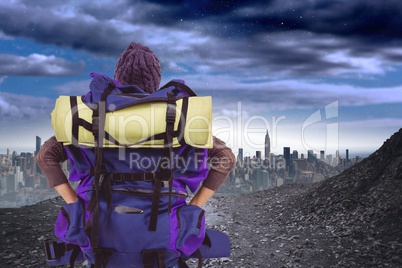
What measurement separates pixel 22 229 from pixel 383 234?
8.04 metres

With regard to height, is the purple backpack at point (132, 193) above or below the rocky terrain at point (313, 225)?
above

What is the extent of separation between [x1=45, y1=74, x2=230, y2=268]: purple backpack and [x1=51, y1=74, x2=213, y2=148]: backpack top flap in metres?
0.01

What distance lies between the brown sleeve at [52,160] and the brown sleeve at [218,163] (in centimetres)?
105

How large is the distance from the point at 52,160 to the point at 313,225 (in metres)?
9.12

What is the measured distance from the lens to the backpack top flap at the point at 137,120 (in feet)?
8.87

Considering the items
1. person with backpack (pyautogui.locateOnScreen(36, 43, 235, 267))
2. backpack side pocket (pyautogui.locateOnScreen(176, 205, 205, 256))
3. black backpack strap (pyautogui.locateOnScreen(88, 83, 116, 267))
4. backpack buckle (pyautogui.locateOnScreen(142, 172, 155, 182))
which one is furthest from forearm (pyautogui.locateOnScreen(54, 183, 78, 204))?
backpack side pocket (pyautogui.locateOnScreen(176, 205, 205, 256))

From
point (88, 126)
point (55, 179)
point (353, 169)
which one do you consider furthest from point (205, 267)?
point (353, 169)

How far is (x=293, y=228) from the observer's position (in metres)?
11.2

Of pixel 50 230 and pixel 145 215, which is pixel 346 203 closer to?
pixel 50 230

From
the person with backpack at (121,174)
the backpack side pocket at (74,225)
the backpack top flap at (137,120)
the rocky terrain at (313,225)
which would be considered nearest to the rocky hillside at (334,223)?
the rocky terrain at (313,225)

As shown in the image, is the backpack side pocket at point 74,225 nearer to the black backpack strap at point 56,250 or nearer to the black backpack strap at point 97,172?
the black backpack strap at point 97,172

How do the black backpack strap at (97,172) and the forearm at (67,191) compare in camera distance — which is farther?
the forearm at (67,191)

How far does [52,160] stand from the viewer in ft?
10.3

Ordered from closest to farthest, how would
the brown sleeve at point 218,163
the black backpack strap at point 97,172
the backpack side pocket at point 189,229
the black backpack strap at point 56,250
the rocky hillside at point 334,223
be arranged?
the black backpack strap at point 97,172 → the backpack side pocket at point 189,229 → the brown sleeve at point 218,163 → the black backpack strap at point 56,250 → the rocky hillside at point 334,223
